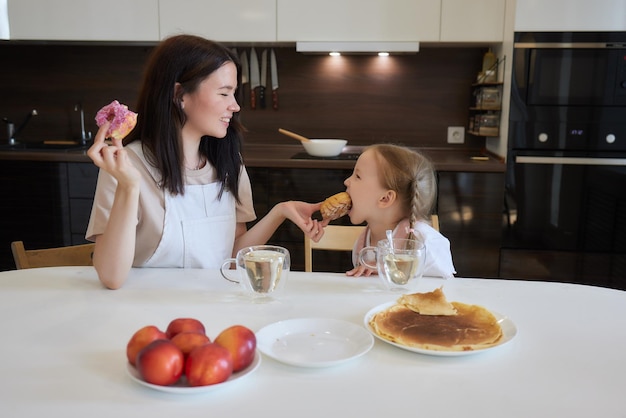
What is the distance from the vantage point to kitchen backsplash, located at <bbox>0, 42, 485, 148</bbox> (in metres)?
3.24

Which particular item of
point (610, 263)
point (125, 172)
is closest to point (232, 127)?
point (125, 172)

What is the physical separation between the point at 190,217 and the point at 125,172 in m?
0.48

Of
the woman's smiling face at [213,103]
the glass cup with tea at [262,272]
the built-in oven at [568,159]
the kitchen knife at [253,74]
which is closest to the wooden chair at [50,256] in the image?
the woman's smiling face at [213,103]

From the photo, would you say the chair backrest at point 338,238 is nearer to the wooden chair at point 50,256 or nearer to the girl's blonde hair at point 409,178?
the girl's blonde hair at point 409,178

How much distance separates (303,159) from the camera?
284 centimetres

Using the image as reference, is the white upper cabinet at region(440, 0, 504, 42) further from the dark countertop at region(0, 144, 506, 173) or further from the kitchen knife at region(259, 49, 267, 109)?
the kitchen knife at region(259, 49, 267, 109)

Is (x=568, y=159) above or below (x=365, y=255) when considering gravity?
above

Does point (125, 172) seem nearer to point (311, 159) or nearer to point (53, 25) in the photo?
point (311, 159)

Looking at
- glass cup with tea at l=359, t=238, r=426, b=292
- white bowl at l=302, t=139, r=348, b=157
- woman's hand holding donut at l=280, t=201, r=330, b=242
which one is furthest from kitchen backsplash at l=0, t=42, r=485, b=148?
glass cup with tea at l=359, t=238, r=426, b=292

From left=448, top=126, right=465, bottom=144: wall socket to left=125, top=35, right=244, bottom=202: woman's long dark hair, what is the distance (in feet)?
6.31

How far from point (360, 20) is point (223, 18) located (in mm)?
676

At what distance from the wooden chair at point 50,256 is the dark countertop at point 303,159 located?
119 cm

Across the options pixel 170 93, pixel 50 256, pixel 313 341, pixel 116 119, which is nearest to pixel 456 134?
pixel 170 93

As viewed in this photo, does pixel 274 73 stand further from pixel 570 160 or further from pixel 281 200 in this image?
pixel 570 160
